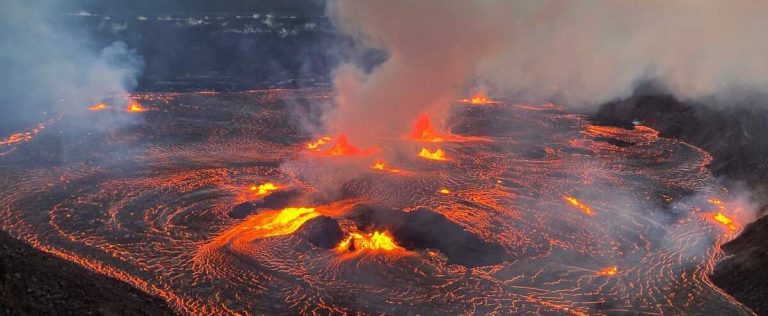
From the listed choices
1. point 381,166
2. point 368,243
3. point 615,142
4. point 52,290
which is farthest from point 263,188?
point 615,142

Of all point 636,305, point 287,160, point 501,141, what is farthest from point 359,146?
point 636,305

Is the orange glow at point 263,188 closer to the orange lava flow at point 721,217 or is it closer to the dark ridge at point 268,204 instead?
the dark ridge at point 268,204

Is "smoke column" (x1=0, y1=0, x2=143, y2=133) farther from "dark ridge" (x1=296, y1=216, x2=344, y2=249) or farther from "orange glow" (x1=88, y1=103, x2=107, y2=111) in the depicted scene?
"dark ridge" (x1=296, y1=216, x2=344, y2=249)

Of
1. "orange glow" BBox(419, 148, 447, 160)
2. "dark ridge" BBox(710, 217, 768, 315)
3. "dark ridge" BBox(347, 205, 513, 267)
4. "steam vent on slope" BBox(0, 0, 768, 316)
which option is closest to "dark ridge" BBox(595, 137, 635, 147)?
"steam vent on slope" BBox(0, 0, 768, 316)

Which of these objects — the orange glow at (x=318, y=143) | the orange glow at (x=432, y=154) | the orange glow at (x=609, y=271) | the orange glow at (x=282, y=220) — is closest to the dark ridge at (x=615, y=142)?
the orange glow at (x=432, y=154)

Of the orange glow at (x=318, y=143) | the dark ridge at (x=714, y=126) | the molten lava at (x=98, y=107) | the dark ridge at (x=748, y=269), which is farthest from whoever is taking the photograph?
the molten lava at (x=98, y=107)
